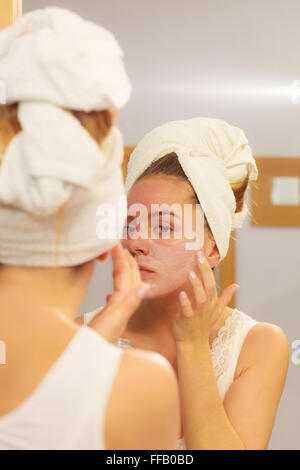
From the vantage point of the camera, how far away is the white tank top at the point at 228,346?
68 cm

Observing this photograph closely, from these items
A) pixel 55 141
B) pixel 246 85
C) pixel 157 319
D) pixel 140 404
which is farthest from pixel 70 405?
pixel 246 85

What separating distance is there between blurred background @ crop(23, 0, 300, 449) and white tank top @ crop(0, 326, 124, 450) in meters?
0.45

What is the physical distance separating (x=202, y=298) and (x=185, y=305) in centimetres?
2

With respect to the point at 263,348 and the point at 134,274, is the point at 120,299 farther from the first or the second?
the point at 263,348

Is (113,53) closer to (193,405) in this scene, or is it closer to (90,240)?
(90,240)

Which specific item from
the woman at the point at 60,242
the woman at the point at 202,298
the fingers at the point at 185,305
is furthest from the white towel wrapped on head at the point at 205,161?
the woman at the point at 60,242

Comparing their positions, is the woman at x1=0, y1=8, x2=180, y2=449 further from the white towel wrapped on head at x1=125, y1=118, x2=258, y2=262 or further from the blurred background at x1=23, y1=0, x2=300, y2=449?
the blurred background at x1=23, y1=0, x2=300, y2=449

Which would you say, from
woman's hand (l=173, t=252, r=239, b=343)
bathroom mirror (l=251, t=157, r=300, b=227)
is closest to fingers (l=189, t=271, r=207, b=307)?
woman's hand (l=173, t=252, r=239, b=343)

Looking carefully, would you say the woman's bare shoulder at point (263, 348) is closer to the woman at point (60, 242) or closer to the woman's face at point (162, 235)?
the woman's face at point (162, 235)

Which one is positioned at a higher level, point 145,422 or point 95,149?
point 95,149

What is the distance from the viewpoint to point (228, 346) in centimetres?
72
